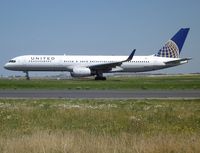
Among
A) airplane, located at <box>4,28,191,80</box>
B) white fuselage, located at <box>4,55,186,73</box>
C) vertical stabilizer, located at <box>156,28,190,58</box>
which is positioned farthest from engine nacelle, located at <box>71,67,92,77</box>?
vertical stabilizer, located at <box>156,28,190,58</box>

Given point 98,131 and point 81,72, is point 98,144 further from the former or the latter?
point 81,72

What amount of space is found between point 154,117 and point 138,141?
18.7 ft

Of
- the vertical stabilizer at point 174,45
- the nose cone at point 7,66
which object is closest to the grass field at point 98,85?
the nose cone at point 7,66

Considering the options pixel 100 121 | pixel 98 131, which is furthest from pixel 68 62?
pixel 98 131

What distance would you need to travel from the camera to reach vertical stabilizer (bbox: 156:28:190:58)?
249ft

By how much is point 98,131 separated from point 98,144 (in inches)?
102

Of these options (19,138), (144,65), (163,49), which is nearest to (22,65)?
(144,65)

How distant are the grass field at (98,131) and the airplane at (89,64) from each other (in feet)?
157

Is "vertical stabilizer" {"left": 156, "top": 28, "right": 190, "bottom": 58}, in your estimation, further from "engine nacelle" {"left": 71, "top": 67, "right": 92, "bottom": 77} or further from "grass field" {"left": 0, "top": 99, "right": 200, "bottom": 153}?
"grass field" {"left": 0, "top": 99, "right": 200, "bottom": 153}

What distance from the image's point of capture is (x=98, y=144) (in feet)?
28.6

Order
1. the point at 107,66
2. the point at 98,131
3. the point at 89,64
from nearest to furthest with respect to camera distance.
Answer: the point at 98,131, the point at 107,66, the point at 89,64

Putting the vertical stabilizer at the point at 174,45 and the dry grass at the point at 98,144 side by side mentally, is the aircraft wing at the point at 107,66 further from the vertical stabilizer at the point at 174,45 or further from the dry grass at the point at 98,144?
the dry grass at the point at 98,144

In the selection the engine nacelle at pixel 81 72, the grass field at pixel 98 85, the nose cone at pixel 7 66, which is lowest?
the grass field at pixel 98 85

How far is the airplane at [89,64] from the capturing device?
64562 mm
